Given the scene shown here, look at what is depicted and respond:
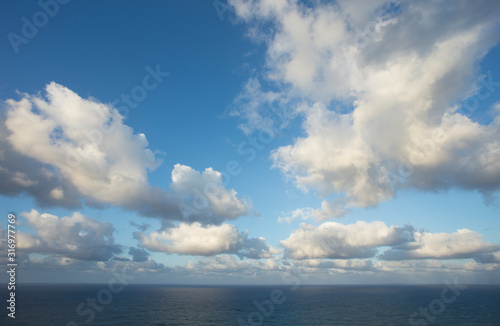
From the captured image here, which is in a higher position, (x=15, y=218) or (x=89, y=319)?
(x=15, y=218)

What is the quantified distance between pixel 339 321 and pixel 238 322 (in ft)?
119

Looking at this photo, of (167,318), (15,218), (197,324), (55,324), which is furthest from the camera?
(167,318)

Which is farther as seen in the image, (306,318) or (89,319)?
(306,318)

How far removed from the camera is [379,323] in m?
85.9

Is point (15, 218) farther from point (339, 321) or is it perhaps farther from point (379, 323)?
point (379, 323)

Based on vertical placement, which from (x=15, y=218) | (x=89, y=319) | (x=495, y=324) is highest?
(x=15, y=218)

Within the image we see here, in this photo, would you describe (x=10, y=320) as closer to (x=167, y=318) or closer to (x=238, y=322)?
(x=167, y=318)

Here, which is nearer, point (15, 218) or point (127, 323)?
point (15, 218)

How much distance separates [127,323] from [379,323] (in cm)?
8558

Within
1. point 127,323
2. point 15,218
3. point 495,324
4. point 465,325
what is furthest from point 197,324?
point 495,324

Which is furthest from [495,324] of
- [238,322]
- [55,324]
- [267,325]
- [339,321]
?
[55,324]

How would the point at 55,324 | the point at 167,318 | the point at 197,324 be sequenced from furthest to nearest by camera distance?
the point at 167,318 < the point at 197,324 < the point at 55,324

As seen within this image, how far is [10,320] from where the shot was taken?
8412 cm

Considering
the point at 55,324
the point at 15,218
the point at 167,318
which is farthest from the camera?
the point at 167,318
